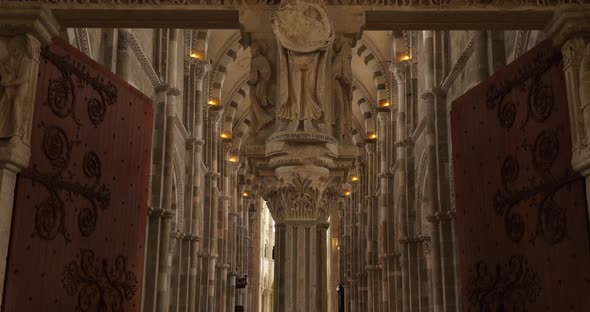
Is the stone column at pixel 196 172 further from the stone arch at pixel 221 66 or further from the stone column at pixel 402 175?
the stone column at pixel 402 175

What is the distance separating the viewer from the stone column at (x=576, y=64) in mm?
7277

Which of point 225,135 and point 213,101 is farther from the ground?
point 213,101

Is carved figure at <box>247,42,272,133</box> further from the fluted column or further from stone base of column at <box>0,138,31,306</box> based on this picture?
the fluted column

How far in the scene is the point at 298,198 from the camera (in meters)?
7.48

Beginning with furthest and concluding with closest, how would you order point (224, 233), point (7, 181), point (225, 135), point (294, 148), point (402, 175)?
point (225, 135), point (224, 233), point (402, 175), point (294, 148), point (7, 181)

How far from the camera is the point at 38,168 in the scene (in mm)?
7652

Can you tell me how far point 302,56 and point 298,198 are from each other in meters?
1.67

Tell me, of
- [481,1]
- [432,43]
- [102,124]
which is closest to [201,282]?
[432,43]

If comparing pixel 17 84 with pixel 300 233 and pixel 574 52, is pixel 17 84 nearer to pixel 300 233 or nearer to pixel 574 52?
pixel 300 233

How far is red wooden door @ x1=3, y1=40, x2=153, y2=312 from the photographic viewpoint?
24.5ft

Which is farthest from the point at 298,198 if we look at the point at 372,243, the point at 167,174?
the point at 372,243

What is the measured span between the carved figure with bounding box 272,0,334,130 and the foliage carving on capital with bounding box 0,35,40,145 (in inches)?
107

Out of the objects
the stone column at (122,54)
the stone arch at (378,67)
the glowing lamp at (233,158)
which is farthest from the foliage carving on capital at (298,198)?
the glowing lamp at (233,158)

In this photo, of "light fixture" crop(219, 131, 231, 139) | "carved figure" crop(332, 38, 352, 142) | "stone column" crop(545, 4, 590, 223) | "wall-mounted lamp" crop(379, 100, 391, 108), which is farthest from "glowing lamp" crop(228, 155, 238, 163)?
"stone column" crop(545, 4, 590, 223)
